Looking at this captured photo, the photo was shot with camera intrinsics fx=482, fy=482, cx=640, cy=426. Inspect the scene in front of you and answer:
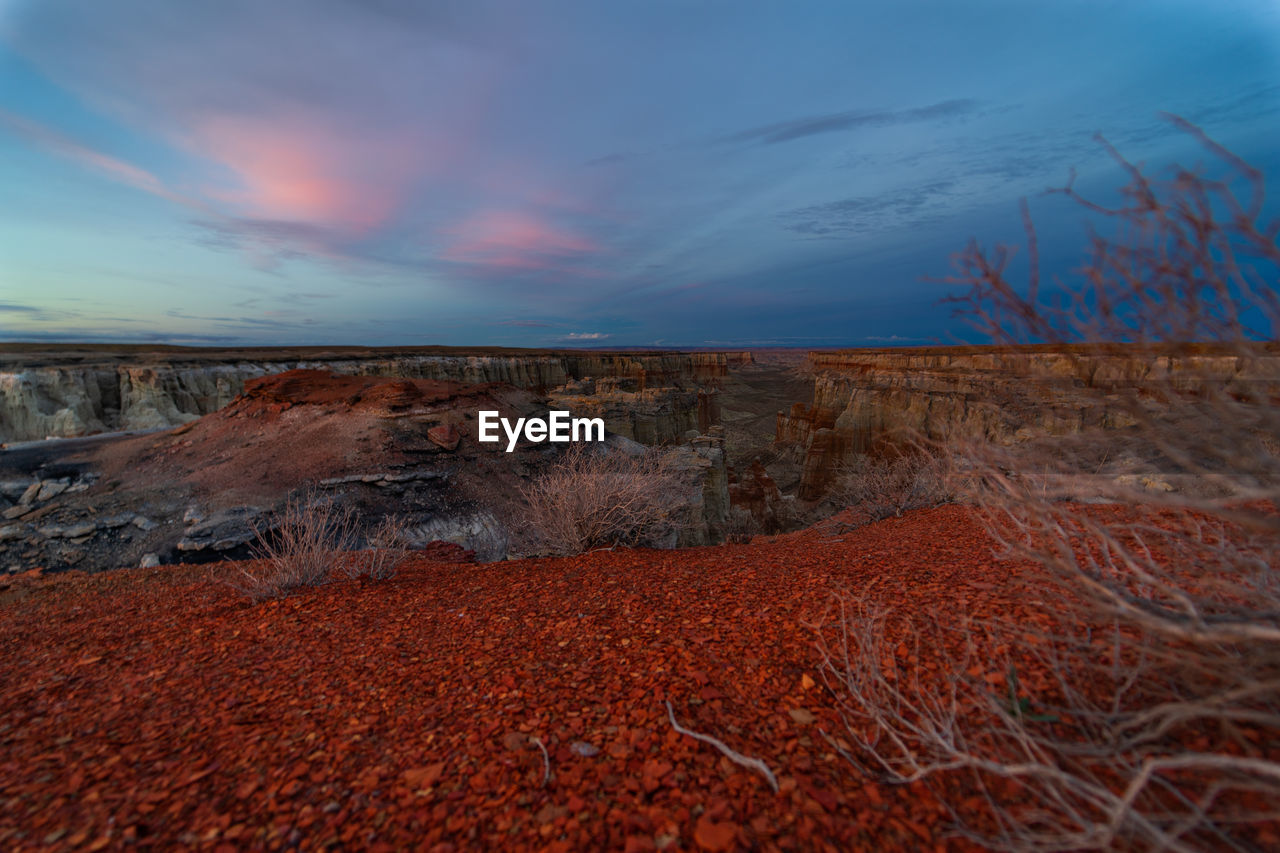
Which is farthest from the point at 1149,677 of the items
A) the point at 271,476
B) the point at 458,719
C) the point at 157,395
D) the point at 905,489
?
the point at 157,395

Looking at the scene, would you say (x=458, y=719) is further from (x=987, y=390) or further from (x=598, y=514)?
(x=598, y=514)

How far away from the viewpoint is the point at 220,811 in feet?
6.28

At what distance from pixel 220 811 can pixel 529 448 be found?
1191 cm

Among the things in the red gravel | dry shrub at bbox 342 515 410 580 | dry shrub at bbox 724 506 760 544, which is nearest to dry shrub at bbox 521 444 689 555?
dry shrub at bbox 342 515 410 580

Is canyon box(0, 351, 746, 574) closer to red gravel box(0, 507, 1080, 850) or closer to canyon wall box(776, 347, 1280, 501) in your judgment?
red gravel box(0, 507, 1080, 850)

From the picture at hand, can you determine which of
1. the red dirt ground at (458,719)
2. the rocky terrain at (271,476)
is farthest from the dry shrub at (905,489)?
the rocky terrain at (271,476)

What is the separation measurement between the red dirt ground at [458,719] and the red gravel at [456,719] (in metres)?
0.01

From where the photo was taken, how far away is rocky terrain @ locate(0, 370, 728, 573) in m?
8.98

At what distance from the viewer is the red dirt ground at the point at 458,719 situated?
1.78 meters

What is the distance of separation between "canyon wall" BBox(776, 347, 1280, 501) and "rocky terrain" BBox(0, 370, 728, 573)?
7548 millimetres

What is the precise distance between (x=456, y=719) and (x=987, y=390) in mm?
3615

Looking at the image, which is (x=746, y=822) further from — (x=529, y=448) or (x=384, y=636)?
(x=529, y=448)

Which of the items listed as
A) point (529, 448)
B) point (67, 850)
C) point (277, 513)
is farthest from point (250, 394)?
point (67, 850)

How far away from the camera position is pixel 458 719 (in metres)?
2.46
